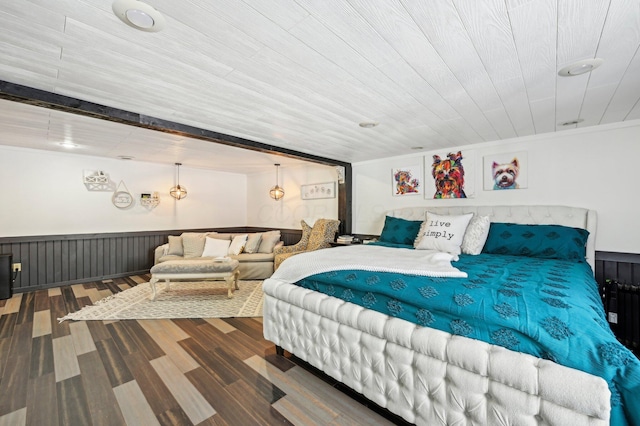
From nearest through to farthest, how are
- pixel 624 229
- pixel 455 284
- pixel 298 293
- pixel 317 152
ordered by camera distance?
1. pixel 455 284
2. pixel 298 293
3. pixel 624 229
4. pixel 317 152

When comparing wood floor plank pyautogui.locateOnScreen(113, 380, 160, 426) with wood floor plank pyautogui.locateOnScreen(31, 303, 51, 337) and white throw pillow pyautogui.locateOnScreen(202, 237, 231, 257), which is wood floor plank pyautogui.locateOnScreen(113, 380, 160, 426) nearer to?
wood floor plank pyautogui.locateOnScreen(31, 303, 51, 337)

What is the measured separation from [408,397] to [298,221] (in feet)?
15.8

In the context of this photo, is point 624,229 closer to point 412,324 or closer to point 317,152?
A: point 412,324

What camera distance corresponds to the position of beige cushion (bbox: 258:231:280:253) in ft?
17.8

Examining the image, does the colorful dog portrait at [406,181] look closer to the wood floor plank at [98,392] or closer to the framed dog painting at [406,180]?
the framed dog painting at [406,180]

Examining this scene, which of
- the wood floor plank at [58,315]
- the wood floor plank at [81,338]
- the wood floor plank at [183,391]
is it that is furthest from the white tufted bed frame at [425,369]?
the wood floor plank at [58,315]

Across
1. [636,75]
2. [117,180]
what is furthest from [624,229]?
[117,180]

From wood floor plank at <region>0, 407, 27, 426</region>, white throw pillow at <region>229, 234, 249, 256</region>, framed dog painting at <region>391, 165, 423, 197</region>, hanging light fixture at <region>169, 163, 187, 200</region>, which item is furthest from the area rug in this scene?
framed dog painting at <region>391, 165, 423, 197</region>

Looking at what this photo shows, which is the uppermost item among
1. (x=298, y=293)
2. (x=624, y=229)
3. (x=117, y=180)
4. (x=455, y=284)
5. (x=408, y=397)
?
(x=117, y=180)

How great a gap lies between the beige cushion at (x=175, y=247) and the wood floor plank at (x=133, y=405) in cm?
349

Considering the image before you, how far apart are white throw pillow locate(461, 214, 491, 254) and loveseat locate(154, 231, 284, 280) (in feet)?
11.0

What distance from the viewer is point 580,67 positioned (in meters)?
1.71

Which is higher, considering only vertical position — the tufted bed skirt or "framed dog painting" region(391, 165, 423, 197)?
"framed dog painting" region(391, 165, 423, 197)

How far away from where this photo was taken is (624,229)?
9.16 feet
